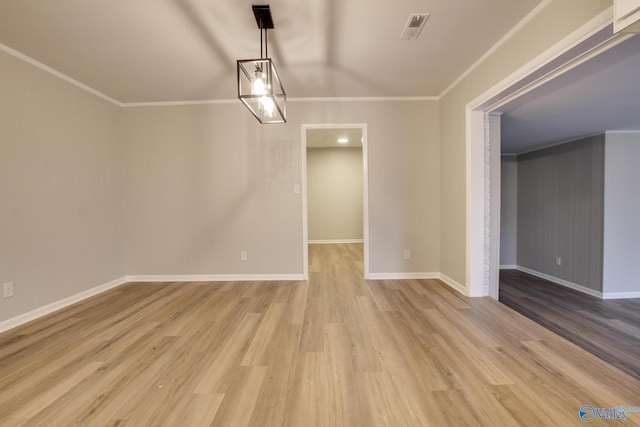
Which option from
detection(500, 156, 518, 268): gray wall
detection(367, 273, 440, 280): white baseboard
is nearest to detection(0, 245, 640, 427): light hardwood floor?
detection(367, 273, 440, 280): white baseboard

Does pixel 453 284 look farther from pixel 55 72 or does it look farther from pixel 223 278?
pixel 55 72

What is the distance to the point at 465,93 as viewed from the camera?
2729mm

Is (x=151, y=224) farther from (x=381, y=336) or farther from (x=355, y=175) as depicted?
(x=355, y=175)

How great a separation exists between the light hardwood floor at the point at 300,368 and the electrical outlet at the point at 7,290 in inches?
12.5

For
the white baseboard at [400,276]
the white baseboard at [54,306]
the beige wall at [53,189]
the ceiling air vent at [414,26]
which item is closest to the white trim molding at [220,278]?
the white baseboard at [54,306]

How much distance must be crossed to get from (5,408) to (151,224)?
241 cm

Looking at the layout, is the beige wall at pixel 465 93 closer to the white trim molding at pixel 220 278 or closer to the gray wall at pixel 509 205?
the white trim molding at pixel 220 278

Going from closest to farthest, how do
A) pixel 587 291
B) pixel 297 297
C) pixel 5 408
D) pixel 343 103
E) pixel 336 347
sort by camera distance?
pixel 5 408 → pixel 336 347 → pixel 297 297 → pixel 343 103 → pixel 587 291

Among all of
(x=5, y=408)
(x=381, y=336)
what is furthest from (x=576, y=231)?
(x=5, y=408)

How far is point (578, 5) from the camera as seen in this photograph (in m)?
1.49

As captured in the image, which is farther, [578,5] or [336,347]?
[336,347]

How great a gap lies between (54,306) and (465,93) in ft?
16.0

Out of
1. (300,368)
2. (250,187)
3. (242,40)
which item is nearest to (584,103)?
(242,40)

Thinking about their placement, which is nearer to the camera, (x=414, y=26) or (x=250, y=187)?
(x=414, y=26)
